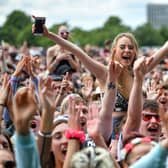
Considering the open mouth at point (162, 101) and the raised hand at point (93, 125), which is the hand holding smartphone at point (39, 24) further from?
the raised hand at point (93, 125)

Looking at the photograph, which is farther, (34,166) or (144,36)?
(144,36)

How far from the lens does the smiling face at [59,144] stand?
469 centimetres

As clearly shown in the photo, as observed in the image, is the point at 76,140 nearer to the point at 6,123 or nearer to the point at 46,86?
the point at 46,86

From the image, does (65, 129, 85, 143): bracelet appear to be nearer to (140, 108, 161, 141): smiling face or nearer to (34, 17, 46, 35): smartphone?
(140, 108, 161, 141): smiling face

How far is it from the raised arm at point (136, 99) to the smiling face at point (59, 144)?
68cm

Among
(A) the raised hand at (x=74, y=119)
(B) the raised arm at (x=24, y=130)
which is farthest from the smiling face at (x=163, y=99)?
(B) the raised arm at (x=24, y=130)

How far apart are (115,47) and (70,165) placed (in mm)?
2726

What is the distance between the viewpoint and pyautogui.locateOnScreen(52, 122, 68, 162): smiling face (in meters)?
4.69

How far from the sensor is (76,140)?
14.1ft

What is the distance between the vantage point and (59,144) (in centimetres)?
476

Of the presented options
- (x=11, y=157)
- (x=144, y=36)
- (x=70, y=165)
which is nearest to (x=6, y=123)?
(x=11, y=157)

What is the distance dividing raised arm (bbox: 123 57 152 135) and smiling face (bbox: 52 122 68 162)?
676mm

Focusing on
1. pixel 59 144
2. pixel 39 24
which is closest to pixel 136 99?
pixel 59 144

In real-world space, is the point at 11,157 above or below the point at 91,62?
below
